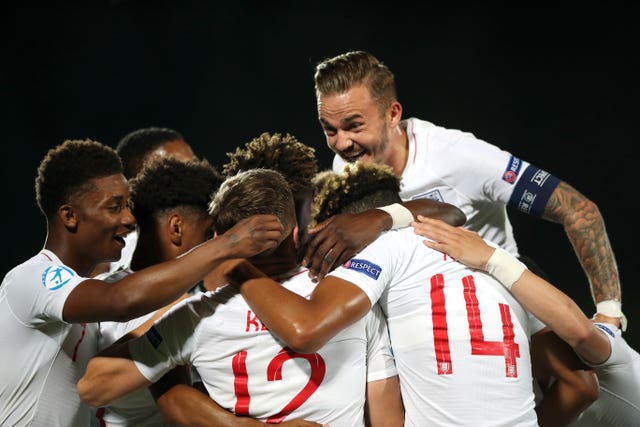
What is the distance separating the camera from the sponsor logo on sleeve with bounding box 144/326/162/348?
6.38ft

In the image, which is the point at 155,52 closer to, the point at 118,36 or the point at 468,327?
the point at 118,36

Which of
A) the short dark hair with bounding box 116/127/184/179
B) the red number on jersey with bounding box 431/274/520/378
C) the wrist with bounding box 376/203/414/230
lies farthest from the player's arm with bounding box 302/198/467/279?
the short dark hair with bounding box 116/127/184/179

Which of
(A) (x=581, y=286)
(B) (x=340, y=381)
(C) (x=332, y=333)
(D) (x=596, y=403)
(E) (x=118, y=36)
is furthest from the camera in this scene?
(E) (x=118, y=36)

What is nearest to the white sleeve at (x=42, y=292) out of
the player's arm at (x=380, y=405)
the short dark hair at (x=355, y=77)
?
the player's arm at (x=380, y=405)

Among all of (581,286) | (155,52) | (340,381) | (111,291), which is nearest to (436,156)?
(340,381)

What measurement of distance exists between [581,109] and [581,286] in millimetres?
1233

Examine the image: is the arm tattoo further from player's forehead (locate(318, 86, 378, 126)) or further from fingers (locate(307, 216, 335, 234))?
fingers (locate(307, 216, 335, 234))

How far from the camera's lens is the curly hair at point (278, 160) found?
103 inches

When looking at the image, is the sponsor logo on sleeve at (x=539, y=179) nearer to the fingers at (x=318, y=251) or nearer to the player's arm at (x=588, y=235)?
the player's arm at (x=588, y=235)

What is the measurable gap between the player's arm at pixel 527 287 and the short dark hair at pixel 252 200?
387 millimetres

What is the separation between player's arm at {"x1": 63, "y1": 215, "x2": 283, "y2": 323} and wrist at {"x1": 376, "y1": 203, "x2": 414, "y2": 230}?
0.40 meters

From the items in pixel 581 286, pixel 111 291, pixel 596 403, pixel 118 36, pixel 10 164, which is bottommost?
pixel 581 286

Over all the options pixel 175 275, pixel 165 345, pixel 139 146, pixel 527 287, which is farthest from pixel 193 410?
pixel 139 146

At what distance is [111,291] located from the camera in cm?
198
